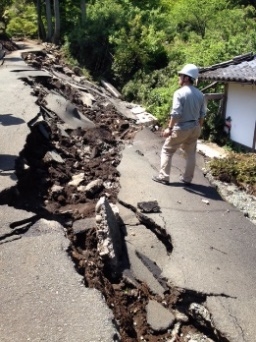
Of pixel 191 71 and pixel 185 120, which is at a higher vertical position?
pixel 191 71

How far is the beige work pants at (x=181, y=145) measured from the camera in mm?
7246

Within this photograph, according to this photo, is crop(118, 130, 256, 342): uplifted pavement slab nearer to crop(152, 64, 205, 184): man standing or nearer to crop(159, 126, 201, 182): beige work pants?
crop(159, 126, 201, 182): beige work pants

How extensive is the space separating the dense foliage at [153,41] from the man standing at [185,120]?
5.59m

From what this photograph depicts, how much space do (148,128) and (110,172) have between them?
16.1 ft

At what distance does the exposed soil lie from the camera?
14.8 feet

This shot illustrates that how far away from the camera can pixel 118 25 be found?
2191cm

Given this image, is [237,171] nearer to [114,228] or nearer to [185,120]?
[185,120]

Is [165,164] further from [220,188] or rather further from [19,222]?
[19,222]

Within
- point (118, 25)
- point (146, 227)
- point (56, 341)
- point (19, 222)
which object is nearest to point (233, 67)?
point (146, 227)

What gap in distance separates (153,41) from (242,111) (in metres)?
8.50

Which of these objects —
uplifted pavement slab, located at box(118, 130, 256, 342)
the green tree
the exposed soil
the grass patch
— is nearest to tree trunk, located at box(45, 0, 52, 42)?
the green tree

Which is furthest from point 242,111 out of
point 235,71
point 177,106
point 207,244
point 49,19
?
point 49,19

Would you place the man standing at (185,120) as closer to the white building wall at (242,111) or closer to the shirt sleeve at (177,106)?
the shirt sleeve at (177,106)

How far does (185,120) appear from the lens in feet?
23.5
